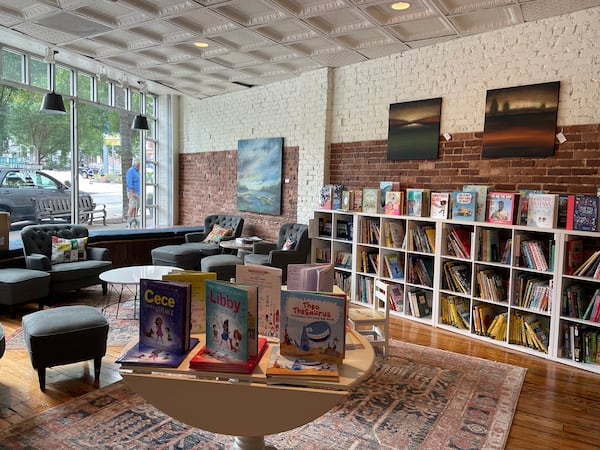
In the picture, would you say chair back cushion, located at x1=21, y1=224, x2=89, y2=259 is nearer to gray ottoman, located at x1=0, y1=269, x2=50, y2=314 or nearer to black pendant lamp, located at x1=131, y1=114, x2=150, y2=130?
gray ottoman, located at x1=0, y1=269, x2=50, y2=314

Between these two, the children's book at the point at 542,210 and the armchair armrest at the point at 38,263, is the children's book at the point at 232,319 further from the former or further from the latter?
the armchair armrest at the point at 38,263

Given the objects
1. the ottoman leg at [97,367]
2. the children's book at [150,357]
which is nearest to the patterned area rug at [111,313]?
the ottoman leg at [97,367]

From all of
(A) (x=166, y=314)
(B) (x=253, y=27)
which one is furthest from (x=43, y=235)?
(A) (x=166, y=314)

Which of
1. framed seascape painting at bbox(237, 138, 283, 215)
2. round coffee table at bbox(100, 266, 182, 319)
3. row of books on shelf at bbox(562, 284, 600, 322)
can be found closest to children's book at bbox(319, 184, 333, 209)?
framed seascape painting at bbox(237, 138, 283, 215)

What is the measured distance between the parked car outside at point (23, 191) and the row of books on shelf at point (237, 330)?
6.22 metres

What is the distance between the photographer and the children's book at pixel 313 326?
1.99 meters

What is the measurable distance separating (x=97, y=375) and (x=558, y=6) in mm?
5259

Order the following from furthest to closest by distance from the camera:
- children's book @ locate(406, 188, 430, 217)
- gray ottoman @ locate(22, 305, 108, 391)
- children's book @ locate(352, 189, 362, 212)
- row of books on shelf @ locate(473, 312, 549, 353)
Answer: children's book @ locate(352, 189, 362, 212) → children's book @ locate(406, 188, 430, 217) → row of books on shelf @ locate(473, 312, 549, 353) → gray ottoman @ locate(22, 305, 108, 391)

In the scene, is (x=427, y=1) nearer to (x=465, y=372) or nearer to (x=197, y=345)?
(x=465, y=372)

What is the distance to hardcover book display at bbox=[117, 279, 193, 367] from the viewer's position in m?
2.06

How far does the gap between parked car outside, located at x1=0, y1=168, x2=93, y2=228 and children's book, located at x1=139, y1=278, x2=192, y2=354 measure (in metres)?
6.23

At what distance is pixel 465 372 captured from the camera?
156 inches

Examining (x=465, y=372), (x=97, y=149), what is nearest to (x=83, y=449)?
(x=465, y=372)

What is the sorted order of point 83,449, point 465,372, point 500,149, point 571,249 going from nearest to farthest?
point 83,449 → point 465,372 → point 571,249 → point 500,149
